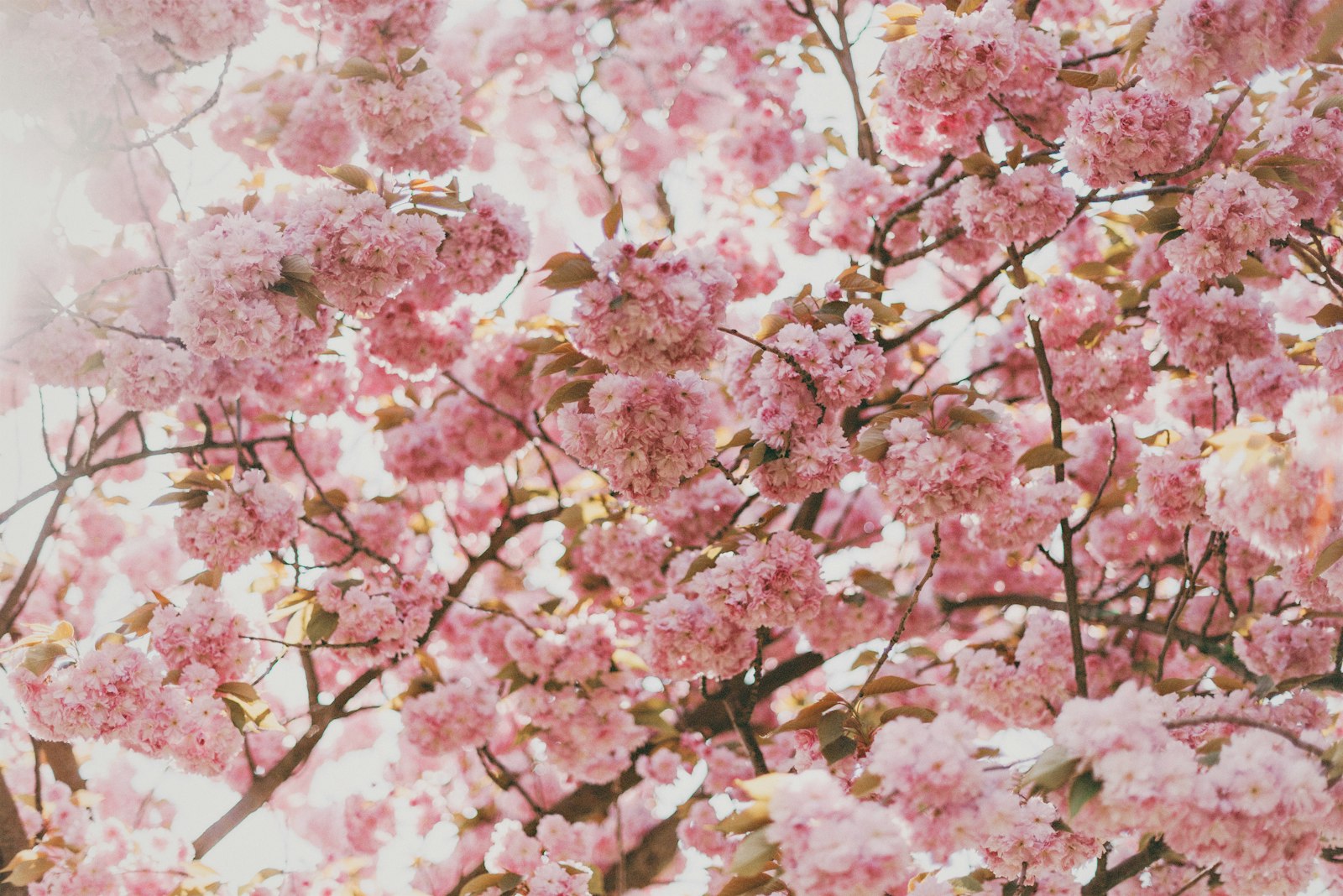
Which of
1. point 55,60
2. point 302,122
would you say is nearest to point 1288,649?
point 302,122

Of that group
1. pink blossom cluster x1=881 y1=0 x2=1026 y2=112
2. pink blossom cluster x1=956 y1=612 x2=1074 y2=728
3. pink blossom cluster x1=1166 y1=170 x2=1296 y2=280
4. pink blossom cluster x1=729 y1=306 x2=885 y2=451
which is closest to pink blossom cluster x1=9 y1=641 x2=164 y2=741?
pink blossom cluster x1=729 y1=306 x2=885 y2=451

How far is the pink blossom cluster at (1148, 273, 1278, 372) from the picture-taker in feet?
9.12

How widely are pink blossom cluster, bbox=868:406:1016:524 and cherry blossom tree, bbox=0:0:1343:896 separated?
1cm

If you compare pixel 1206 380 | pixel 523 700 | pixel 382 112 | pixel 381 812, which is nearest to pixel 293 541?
pixel 523 700

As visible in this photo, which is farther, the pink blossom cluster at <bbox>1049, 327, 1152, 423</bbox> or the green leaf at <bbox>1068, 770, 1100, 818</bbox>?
the pink blossom cluster at <bbox>1049, 327, 1152, 423</bbox>

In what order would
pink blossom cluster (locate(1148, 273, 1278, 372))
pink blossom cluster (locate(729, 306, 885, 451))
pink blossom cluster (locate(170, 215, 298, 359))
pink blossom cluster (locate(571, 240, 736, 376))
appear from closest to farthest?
pink blossom cluster (locate(571, 240, 736, 376)) < pink blossom cluster (locate(729, 306, 885, 451)) < pink blossom cluster (locate(170, 215, 298, 359)) < pink blossom cluster (locate(1148, 273, 1278, 372))

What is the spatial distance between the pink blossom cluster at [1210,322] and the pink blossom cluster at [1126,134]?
0.43 meters

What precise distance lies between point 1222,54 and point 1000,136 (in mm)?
1674

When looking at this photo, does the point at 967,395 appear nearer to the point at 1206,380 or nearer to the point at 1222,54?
the point at 1222,54

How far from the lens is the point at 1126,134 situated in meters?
2.45

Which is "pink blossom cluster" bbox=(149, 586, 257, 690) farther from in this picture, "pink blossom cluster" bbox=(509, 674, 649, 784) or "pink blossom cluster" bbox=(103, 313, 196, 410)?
"pink blossom cluster" bbox=(509, 674, 649, 784)

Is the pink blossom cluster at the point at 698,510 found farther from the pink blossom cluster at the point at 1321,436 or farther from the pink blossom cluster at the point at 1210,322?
the pink blossom cluster at the point at 1321,436

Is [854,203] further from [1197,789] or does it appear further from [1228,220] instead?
[1197,789]

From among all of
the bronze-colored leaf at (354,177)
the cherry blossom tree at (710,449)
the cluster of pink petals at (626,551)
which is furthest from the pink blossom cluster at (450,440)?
the bronze-colored leaf at (354,177)
